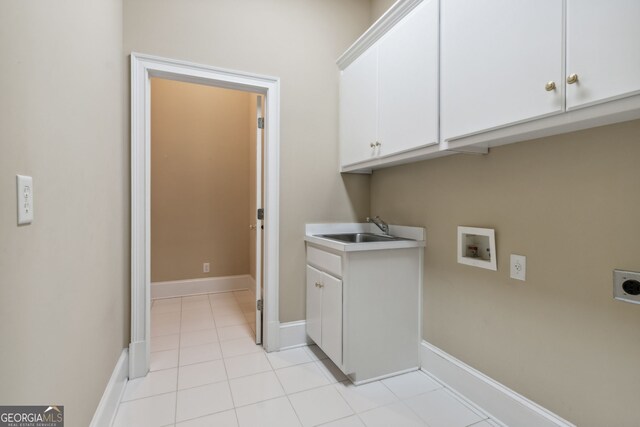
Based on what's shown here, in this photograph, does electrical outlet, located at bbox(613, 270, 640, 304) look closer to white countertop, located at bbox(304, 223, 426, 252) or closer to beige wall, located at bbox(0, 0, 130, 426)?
white countertop, located at bbox(304, 223, 426, 252)

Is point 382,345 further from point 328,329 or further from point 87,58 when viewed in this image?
point 87,58

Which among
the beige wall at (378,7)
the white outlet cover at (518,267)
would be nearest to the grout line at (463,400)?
the white outlet cover at (518,267)

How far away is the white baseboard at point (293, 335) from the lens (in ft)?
7.43

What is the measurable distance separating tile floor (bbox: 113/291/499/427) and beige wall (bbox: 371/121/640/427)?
0.34 meters

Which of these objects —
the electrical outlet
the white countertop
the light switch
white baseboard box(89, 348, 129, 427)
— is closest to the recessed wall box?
the white countertop

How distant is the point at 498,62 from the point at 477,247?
947 millimetres

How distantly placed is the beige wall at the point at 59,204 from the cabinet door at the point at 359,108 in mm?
1520

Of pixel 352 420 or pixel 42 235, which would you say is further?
pixel 352 420

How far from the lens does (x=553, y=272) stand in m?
1.28

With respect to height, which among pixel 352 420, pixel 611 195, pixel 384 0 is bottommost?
pixel 352 420

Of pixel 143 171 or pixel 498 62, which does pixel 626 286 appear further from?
pixel 143 171

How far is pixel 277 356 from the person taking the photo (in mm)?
2158

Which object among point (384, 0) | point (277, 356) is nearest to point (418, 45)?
point (384, 0)

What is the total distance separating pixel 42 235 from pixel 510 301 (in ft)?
6.23
